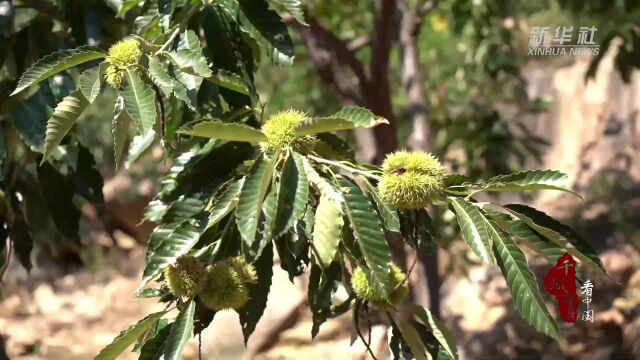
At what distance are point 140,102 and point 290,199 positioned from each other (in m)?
0.24

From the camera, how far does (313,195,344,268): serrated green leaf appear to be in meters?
0.99

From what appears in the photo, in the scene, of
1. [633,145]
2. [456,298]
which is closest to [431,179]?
[456,298]

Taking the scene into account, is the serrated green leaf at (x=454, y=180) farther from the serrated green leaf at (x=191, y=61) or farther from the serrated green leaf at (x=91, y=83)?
the serrated green leaf at (x=91, y=83)

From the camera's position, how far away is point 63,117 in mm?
1021

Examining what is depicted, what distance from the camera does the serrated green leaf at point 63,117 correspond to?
102 centimetres

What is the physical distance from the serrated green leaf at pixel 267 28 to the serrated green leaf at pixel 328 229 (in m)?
0.37

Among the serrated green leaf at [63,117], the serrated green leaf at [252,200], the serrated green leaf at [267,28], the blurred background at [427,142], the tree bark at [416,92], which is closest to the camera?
the serrated green leaf at [252,200]

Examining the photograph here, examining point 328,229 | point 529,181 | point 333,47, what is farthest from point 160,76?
point 333,47

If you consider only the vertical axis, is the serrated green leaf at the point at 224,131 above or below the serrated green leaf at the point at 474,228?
above

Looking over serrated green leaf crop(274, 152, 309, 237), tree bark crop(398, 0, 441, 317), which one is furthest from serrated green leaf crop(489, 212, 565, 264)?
tree bark crop(398, 0, 441, 317)

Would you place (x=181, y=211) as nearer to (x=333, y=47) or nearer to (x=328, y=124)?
(x=328, y=124)

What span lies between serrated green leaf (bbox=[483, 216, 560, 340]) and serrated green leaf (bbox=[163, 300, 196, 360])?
41cm

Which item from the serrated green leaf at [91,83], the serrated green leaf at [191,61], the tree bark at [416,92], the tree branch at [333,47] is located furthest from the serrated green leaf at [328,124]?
the tree bark at [416,92]

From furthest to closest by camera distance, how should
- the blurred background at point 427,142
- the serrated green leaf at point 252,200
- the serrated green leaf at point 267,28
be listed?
the blurred background at point 427,142, the serrated green leaf at point 267,28, the serrated green leaf at point 252,200
